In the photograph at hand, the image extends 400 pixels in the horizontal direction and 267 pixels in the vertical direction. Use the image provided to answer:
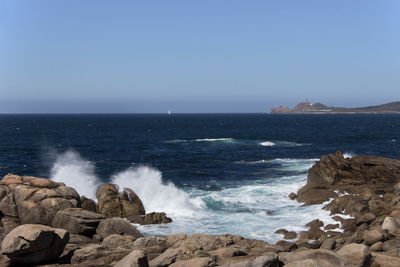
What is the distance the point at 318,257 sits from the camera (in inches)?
420

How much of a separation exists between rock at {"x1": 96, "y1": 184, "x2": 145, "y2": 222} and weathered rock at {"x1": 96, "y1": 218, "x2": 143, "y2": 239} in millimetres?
5494

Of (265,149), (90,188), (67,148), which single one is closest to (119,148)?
(67,148)

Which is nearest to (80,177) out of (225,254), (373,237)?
(225,254)

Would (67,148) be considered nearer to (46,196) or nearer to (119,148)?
(119,148)

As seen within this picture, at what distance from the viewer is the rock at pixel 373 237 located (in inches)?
621

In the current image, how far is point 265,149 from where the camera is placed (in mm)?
61781

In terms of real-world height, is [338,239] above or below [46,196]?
below

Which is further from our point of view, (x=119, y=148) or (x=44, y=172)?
(x=119, y=148)

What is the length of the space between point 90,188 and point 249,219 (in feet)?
45.9

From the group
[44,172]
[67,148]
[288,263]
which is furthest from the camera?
[67,148]

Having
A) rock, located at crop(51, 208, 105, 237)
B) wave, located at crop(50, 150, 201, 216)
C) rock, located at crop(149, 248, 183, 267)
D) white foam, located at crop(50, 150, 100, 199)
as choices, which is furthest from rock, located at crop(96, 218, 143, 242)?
white foam, located at crop(50, 150, 100, 199)

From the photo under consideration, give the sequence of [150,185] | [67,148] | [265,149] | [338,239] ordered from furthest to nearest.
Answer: [67,148]
[265,149]
[150,185]
[338,239]

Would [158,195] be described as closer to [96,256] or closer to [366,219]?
[366,219]

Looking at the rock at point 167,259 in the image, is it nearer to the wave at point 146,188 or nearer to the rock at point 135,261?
the rock at point 135,261
